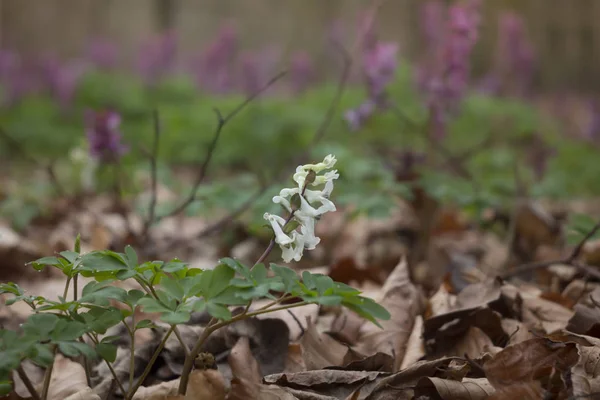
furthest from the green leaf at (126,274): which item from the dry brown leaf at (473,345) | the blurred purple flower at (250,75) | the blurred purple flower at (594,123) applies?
the blurred purple flower at (594,123)

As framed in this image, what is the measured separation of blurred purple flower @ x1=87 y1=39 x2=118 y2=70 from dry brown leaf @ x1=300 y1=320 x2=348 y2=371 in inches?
339

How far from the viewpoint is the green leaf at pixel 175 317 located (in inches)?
36.5

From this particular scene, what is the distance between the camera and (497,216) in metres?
2.54

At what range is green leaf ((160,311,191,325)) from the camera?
0.93 m

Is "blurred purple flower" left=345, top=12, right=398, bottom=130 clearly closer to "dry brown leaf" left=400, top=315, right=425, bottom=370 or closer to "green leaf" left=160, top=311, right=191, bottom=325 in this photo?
"dry brown leaf" left=400, top=315, right=425, bottom=370

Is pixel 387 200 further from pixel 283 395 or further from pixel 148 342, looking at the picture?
pixel 283 395

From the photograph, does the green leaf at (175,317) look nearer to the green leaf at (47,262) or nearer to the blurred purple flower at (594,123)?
the green leaf at (47,262)

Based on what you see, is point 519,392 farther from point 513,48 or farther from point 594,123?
point 594,123

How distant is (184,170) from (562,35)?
10.3 meters

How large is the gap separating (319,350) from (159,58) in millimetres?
7268

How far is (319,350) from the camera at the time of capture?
51.7 inches

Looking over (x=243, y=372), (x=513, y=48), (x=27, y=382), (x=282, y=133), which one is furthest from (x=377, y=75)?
(x=282, y=133)

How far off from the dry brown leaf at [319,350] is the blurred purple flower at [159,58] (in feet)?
23.6

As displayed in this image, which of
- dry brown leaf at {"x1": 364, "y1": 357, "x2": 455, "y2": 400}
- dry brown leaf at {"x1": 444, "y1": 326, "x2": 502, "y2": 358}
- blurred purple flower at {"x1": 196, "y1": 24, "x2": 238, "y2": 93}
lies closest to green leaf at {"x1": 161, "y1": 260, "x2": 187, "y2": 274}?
dry brown leaf at {"x1": 364, "y1": 357, "x2": 455, "y2": 400}
